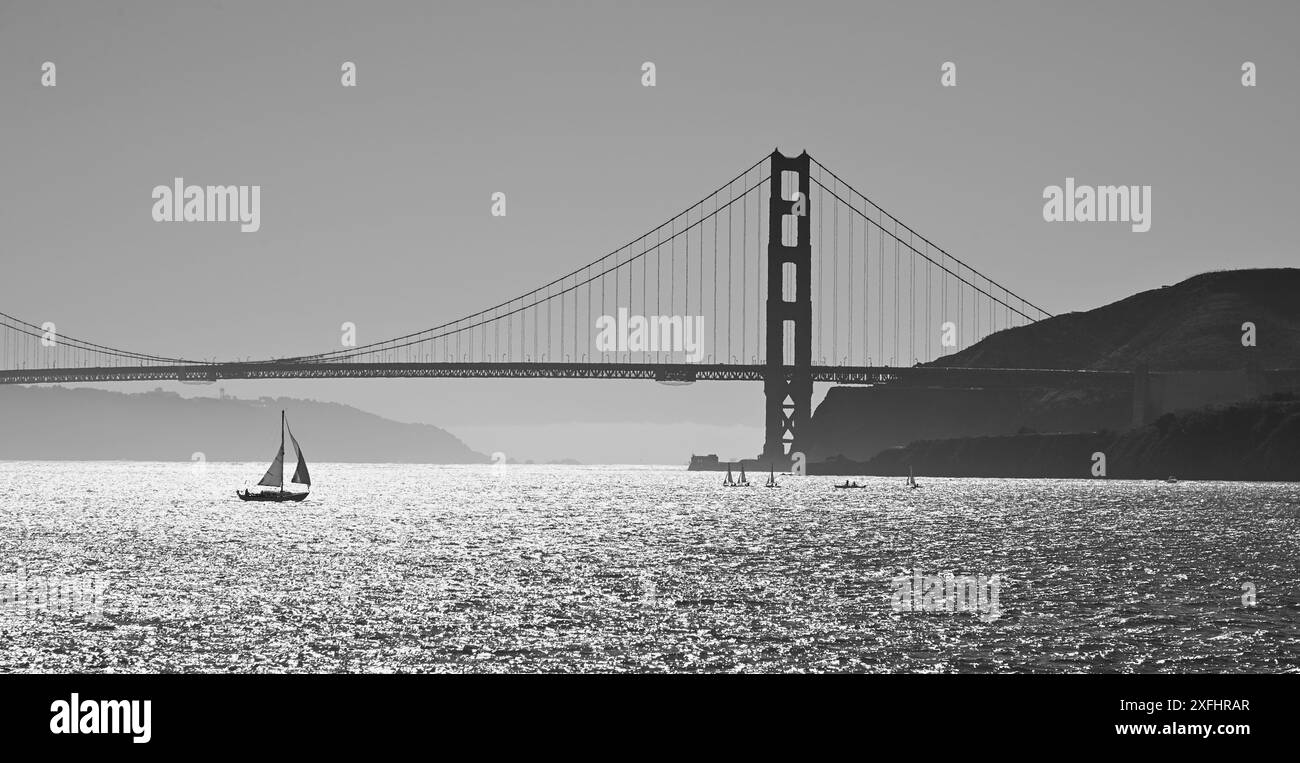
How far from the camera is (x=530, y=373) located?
14538cm

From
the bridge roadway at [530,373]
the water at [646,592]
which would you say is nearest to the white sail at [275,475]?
the water at [646,592]

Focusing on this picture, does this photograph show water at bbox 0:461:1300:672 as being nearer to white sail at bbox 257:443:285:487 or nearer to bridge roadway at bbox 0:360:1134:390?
white sail at bbox 257:443:285:487

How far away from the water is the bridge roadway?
5004 centimetres

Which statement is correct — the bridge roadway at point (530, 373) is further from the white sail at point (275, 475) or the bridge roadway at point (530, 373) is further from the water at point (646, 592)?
the water at point (646, 592)

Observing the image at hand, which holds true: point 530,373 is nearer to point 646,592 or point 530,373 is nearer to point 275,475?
point 275,475

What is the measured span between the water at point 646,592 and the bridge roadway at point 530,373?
164 feet

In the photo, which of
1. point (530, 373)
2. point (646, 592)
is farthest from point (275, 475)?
point (646, 592)

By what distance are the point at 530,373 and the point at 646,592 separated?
10197 cm

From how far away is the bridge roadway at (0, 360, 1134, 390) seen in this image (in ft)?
480

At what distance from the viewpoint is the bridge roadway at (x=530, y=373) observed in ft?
480
